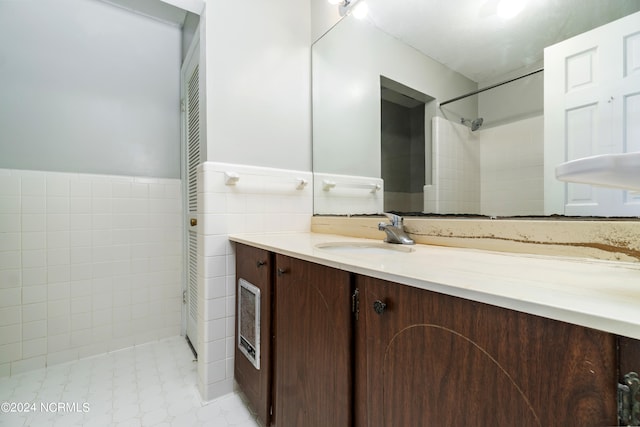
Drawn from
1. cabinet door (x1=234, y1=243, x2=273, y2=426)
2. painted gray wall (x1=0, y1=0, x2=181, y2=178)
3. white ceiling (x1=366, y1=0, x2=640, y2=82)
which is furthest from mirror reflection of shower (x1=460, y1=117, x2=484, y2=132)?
painted gray wall (x1=0, y1=0, x2=181, y2=178)

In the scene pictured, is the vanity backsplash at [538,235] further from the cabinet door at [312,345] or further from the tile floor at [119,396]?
the tile floor at [119,396]

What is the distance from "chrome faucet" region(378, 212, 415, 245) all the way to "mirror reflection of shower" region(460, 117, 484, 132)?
0.50 metres

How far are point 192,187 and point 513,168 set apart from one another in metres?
1.82

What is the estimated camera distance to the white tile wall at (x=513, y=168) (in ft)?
3.10

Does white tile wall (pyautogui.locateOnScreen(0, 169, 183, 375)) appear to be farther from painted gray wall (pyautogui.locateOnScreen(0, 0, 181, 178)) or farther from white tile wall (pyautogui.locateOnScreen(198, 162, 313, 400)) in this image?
white tile wall (pyautogui.locateOnScreen(198, 162, 313, 400))

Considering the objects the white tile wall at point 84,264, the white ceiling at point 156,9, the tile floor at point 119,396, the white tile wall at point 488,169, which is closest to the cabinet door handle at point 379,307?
the white tile wall at point 488,169

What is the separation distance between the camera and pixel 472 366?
46 cm

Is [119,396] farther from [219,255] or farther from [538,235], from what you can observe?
[538,235]

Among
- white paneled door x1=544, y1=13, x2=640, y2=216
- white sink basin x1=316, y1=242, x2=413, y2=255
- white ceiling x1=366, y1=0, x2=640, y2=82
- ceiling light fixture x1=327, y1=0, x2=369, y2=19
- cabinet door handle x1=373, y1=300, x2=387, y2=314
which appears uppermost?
ceiling light fixture x1=327, y1=0, x2=369, y2=19

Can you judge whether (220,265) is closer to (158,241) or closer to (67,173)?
(158,241)

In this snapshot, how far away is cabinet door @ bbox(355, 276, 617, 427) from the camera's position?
360 mm

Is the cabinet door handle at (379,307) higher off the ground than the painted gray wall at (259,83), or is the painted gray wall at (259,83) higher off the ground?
the painted gray wall at (259,83)

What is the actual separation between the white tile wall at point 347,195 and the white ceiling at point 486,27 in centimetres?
71

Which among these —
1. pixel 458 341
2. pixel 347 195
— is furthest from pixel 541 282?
pixel 347 195
